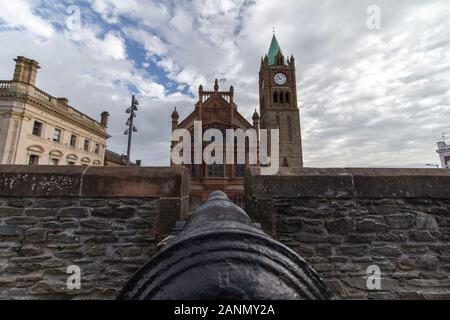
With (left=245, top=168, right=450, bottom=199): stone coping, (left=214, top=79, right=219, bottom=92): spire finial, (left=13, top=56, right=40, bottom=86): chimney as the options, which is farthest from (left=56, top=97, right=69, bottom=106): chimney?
(left=245, top=168, right=450, bottom=199): stone coping

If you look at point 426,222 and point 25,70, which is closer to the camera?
point 426,222

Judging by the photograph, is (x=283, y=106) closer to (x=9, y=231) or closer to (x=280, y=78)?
(x=280, y=78)

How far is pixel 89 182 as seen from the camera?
10.0 ft

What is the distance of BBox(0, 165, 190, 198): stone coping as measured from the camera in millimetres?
2969

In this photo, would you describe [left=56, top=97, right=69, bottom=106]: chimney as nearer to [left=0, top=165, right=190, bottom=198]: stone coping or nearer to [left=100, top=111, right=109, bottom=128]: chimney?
[left=100, top=111, right=109, bottom=128]: chimney

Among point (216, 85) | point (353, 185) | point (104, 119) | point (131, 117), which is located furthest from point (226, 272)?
point (104, 119)

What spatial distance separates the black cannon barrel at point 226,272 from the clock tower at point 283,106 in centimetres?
3279

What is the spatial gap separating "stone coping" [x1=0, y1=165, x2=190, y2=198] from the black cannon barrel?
2303 mm

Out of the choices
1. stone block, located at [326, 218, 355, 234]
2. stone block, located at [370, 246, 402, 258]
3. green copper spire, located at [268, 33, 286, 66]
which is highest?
green copper spire, located at [268, 33, 286, 66]

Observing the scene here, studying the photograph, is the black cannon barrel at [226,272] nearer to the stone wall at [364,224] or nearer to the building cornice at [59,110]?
the stone wall at [364,224]

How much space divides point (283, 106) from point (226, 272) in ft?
125

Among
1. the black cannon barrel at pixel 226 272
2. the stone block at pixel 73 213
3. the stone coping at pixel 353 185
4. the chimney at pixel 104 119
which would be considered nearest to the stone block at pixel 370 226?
the stone coping at pixel 353 185

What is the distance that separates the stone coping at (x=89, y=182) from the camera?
297cm

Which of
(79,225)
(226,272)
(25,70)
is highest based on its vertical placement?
(25,70)
